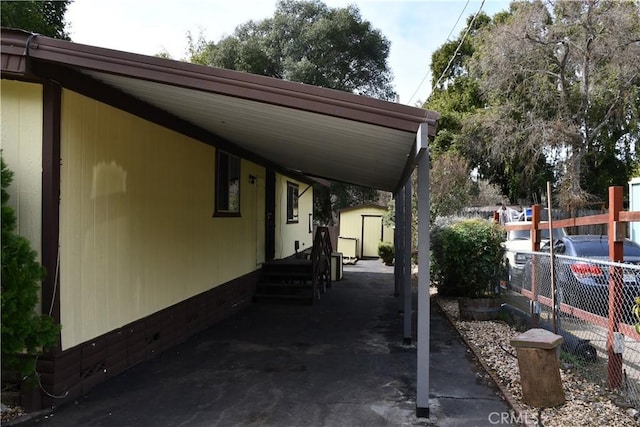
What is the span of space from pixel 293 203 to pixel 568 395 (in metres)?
10.3

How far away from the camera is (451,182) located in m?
15.5

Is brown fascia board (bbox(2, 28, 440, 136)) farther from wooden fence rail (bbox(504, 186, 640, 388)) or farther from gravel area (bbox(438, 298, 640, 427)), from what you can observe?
gravel area (bbox(438, 298, 640, 427))

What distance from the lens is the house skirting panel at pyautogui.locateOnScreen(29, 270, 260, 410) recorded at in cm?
410

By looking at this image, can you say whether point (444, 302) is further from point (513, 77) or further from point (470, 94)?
point (470, 94)

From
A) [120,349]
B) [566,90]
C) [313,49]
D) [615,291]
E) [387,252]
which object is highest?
[313,49]

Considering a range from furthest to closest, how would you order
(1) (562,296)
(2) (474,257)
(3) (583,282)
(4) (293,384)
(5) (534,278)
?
1. (2) (474,257)
2. (5) (534,278)
3. (1) (562,296)
4. (3) (583,282)
5. (4) (293,384)

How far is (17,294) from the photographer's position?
359cm

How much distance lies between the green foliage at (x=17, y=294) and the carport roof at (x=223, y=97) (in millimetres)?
971

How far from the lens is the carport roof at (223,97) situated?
372 cm

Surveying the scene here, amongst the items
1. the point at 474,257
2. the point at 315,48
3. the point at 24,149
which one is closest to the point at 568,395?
the point at 474,257

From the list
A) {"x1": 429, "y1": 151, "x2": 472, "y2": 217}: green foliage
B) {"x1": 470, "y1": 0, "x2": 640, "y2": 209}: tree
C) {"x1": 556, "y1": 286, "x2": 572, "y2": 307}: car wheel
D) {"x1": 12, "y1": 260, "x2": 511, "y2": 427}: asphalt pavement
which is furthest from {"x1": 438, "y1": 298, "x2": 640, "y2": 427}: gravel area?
{"x1": 470, "y1": 0, "x2": 640, "y2": 209}: tree

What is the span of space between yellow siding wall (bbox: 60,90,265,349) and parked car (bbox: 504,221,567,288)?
477 cm
